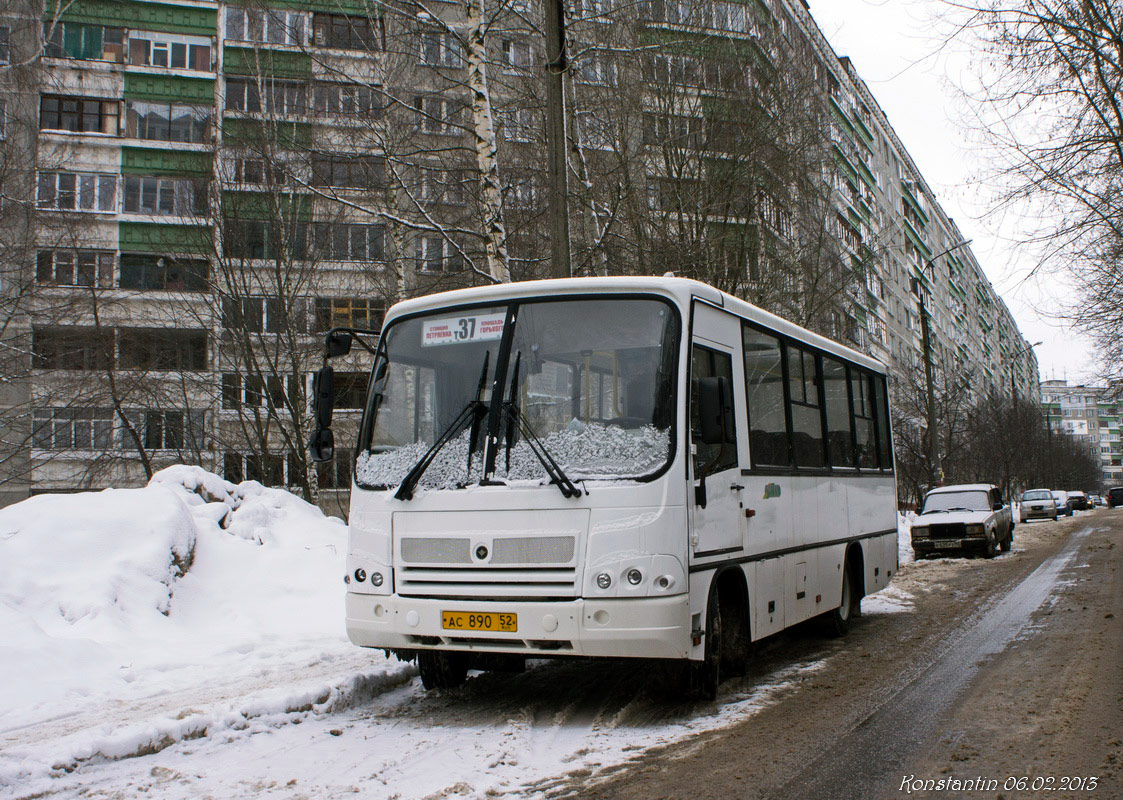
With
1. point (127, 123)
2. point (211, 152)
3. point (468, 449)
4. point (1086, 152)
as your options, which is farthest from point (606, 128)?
point (127, 123)

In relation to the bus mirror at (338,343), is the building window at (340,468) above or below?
below

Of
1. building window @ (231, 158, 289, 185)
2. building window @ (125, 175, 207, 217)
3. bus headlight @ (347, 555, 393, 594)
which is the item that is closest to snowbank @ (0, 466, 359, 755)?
bus headlight @ (347, 555, 393, 594)

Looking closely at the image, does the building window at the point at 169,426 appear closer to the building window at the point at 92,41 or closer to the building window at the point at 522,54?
the building window at the point at 522,54

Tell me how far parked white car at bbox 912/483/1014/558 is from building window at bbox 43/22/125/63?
122 feet

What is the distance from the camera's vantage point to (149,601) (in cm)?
980

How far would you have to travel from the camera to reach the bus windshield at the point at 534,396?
6.89 m

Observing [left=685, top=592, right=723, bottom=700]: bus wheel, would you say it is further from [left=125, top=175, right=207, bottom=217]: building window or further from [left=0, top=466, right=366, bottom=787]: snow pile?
[left=125, top=175, right=207, bottom=217]: building window

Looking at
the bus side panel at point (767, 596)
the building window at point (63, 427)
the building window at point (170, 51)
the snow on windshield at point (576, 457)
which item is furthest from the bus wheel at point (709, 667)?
the building window at point (170, 51)

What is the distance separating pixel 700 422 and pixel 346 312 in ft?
81.5

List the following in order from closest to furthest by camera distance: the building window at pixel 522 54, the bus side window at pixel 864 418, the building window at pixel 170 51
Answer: the bus side window at pixel 864 418, the building window at pixel 522 54, the building window at pixel 170 51

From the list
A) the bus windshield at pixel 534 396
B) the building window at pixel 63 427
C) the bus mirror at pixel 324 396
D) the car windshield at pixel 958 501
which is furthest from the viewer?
the car windshield at pixel 958 501

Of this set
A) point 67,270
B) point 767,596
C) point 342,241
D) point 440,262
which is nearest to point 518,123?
point 440,262

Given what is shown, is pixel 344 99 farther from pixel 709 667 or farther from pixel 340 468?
pixel 709 667

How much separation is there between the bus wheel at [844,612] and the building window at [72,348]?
16.0 metres
